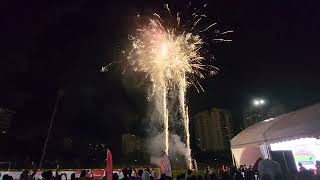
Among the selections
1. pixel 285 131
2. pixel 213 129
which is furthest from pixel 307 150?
pixel 213 129

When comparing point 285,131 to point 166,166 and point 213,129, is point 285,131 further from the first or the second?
point 213,129

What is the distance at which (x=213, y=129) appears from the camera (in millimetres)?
76625

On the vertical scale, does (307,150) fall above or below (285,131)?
below

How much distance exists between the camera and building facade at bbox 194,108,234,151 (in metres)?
74.7

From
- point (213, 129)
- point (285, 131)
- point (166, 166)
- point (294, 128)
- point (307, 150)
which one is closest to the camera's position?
point (166, 166)

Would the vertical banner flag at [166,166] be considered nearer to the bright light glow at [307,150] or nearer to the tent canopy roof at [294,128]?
the bright light glow at [307,150]

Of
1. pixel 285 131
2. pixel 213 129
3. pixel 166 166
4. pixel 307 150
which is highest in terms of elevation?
pixel 213 129

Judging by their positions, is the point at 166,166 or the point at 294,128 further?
the point at 294,128

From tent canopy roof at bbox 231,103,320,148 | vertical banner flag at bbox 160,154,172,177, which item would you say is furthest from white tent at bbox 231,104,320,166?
vertical banner flag at bbox 160,154,172,177

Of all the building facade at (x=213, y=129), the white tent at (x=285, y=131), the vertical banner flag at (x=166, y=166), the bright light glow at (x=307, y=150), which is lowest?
the vertical banner flag at (x=166, y=166)

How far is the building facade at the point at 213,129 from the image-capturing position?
2940 inches

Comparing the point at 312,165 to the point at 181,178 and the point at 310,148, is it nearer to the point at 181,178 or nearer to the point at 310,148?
the point at 310,148

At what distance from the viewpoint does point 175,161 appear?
45094 millimetres

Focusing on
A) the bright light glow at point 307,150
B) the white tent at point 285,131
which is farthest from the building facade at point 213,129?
the bright light glow at point 307,150
